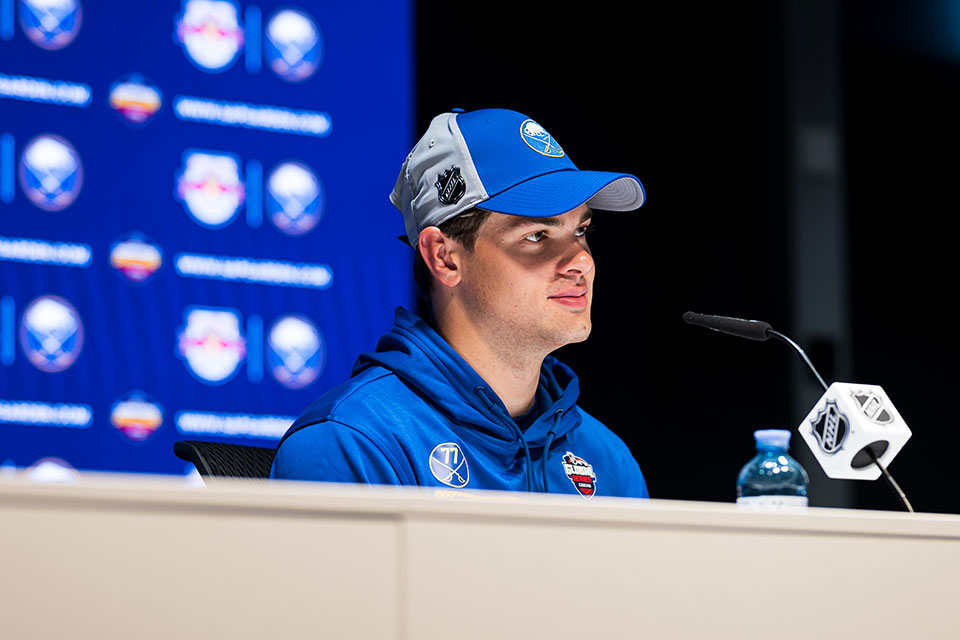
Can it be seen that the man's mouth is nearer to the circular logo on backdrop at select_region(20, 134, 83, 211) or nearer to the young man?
the young man

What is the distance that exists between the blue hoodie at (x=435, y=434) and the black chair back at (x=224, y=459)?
0.06 m

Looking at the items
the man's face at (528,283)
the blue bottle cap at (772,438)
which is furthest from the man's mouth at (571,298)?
the blue bottle cap at (772,438)

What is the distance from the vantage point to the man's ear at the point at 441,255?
1.84m

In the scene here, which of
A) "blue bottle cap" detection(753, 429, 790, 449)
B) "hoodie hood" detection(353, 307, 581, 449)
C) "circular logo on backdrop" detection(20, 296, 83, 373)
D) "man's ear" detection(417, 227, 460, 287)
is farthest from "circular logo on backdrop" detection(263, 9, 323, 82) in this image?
"blue bottle cap" detection(753, 429, 790, 449)

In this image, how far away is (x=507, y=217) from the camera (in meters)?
1.80

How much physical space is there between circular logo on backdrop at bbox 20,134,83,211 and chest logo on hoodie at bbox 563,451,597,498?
4.37ft

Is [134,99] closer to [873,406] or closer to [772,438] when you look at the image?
[772,438]

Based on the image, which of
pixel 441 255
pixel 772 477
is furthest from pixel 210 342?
pixel 772 477

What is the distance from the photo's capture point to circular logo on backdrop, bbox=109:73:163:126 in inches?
98.8

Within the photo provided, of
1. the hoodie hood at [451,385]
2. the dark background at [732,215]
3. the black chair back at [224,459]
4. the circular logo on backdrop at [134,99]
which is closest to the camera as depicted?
the black chair back at [224,459]

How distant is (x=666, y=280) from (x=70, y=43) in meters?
1.82

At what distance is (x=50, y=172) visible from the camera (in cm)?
243

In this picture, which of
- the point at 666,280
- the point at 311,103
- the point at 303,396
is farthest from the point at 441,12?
the point at 303,396

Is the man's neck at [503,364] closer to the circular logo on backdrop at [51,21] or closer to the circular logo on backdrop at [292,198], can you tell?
the circular logo on backdrop at [292,198]
